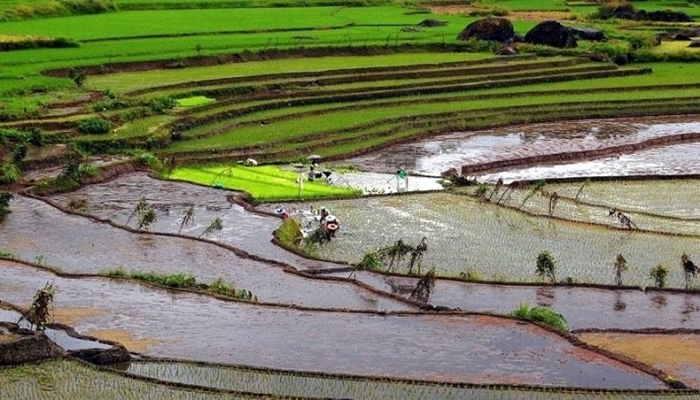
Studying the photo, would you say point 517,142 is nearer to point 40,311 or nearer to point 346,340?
point 346,340

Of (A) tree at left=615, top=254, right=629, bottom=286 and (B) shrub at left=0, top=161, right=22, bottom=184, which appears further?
(B) shrub at left=0, top=161, right=22, bottom=184

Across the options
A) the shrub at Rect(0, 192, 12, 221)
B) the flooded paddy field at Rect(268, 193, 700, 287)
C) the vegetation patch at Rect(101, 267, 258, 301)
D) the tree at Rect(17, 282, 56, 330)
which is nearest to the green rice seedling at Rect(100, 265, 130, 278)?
the vegetation patch at Rect(101, 267, 258, 301)

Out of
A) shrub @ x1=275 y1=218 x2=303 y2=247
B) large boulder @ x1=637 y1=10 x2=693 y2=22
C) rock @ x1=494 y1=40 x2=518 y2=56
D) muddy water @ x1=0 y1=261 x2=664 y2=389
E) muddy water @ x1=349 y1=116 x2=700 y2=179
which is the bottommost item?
muddy water @ x1=0 y1=261 x2=664 y2=389

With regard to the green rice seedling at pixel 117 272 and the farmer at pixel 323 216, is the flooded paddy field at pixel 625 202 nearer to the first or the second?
the farmer at pixel 323 216

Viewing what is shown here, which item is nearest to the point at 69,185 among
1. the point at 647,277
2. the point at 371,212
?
the point at 371,212

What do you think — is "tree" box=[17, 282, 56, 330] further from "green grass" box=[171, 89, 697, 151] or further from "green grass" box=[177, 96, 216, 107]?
"green grass" box=[177, 96, 216, 107]

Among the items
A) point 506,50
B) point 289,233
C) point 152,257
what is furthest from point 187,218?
point 506,50
